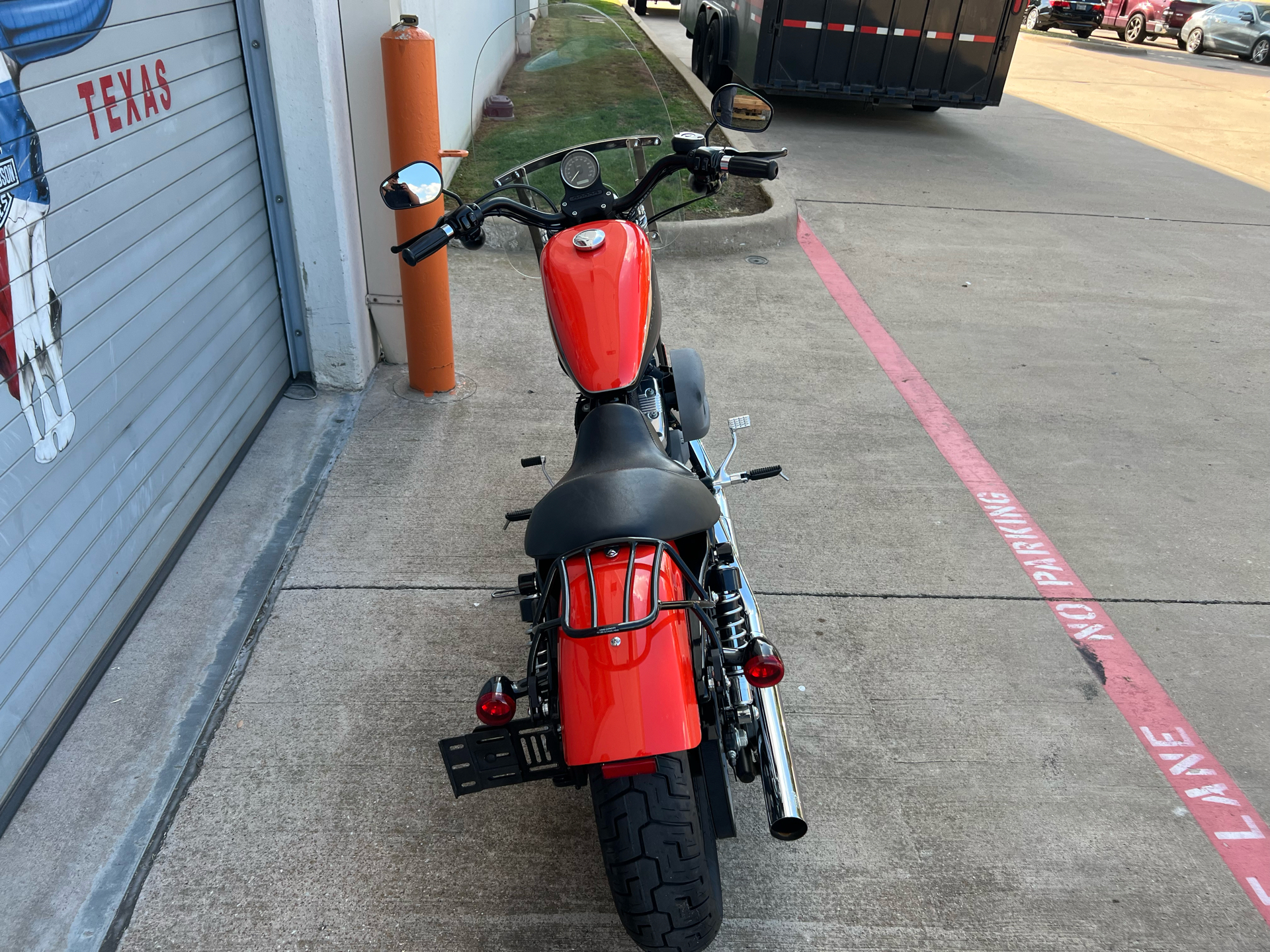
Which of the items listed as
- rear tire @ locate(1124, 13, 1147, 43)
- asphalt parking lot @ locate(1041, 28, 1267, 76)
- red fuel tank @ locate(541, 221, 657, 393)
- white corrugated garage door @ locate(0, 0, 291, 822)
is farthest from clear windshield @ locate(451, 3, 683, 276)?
rear tire @ locate(1124, 13, 1147, 43)

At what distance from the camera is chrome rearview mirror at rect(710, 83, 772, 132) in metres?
2.85

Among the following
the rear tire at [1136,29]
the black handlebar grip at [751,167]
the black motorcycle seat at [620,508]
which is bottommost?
the rear tire at [1136,29]

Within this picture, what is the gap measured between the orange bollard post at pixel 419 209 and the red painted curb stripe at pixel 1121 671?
7.89ft

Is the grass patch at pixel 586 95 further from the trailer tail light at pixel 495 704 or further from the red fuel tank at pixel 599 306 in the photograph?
the trailer tail light at pixel 495 704

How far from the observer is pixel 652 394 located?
2.84 meters

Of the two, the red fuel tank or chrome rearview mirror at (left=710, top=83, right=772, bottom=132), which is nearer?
the red fuel tank

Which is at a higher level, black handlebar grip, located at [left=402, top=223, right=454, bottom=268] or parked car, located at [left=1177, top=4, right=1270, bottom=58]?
black handlebar grip, located at [left=402, top=223, right=454, bottom=268]

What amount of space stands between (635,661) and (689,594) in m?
0.39

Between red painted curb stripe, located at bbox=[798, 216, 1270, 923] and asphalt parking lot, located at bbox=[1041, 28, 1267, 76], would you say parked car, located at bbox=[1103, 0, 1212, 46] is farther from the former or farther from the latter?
red painted curb stripe, located at bbox=[798, 216, 1270, 923]

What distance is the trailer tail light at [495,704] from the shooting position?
6.23ft

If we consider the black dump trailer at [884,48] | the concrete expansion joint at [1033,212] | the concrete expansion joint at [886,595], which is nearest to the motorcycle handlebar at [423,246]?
the concrete expansion joint at [886,595]

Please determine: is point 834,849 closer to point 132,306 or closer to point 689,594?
point 689,594

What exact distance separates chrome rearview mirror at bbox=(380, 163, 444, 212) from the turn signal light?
157cm

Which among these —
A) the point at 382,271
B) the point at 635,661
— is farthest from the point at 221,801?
the point at 382,271
